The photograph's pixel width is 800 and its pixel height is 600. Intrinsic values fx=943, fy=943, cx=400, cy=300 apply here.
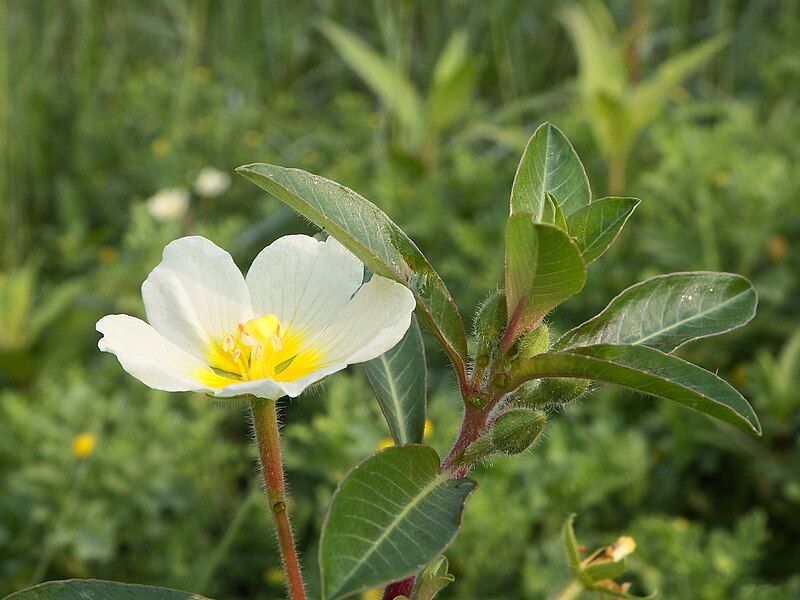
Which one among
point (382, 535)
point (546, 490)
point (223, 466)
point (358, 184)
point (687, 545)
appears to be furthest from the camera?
point (358, 184)

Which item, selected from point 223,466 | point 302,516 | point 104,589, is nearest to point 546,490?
point 302,516

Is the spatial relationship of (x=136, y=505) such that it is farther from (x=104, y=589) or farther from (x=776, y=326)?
(x=776, y=326)

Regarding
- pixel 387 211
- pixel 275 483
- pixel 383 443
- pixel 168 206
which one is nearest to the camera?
pixel 275 483

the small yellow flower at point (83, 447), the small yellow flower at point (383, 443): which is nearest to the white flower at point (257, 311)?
the small yellow flower at point (383, 443)

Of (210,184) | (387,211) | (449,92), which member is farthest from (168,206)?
(449,92)

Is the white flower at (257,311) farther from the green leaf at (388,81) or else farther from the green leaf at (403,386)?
the green leaf at (388,81)

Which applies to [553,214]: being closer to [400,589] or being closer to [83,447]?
[400,589]
